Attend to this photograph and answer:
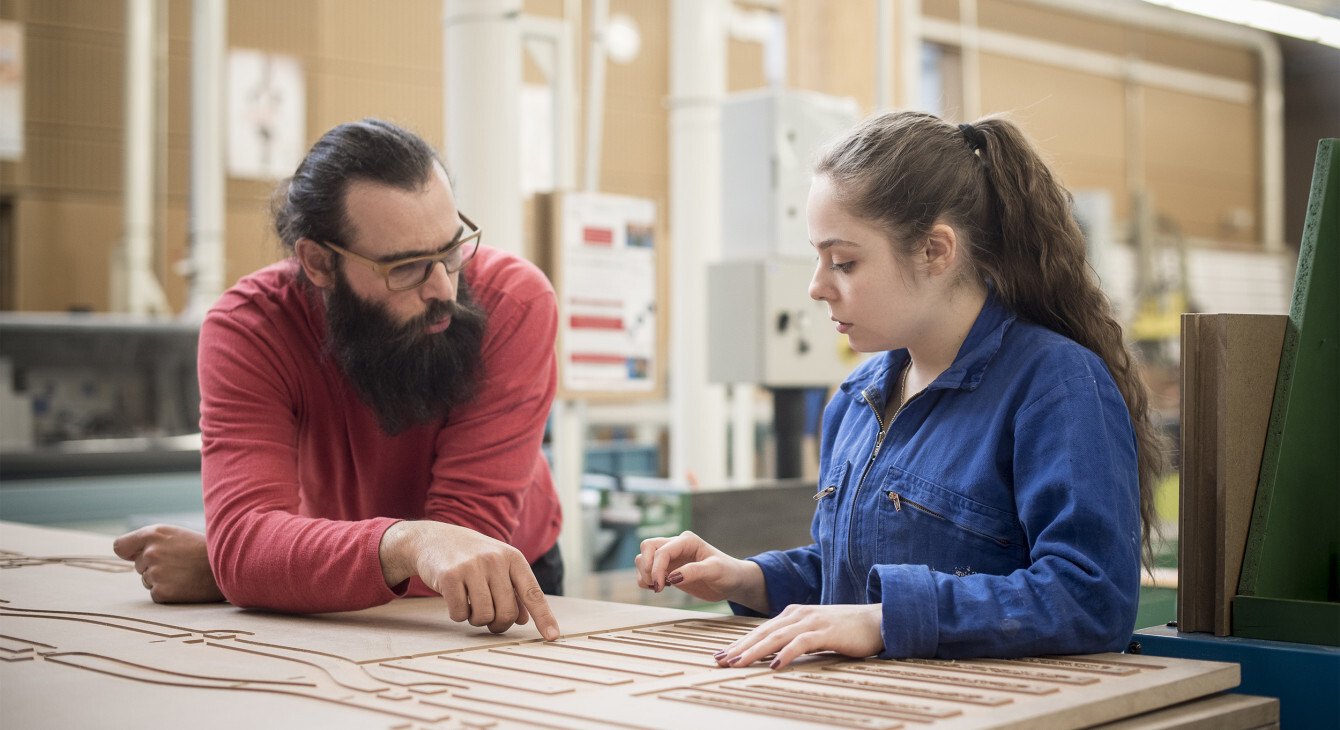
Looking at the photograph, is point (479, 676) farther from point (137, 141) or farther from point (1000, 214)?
point (137, 141)

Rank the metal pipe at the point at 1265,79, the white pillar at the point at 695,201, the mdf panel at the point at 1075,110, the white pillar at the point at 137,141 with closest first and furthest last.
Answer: the white pillar at the point at 695,201
the white pillar at the point at 137,141
the mdf panel at the point at 1075,110
the metal pipe at the point at 1265,79

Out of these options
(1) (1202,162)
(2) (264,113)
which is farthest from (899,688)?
(1) (1202,162)

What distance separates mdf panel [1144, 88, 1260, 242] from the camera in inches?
490

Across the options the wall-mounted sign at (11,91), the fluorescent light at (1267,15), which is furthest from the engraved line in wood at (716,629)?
the wall-mounted sign at (11,91)

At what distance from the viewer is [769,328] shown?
363cm

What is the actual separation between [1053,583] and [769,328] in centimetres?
246

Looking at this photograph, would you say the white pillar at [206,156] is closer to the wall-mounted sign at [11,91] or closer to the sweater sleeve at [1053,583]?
the wall-mounted sign at [11,91]

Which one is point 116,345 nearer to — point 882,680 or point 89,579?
point 89,579

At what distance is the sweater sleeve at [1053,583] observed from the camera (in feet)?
3.94

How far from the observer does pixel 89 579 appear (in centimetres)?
189

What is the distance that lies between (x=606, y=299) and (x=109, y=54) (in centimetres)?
565

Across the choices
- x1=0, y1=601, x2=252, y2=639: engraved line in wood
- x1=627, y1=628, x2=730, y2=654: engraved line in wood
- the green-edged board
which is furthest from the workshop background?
x1=0, y1=601, x2=252, y2=639: engraved line in wood

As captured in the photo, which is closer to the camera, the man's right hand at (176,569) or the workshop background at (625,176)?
the man's right hand at (176,569)

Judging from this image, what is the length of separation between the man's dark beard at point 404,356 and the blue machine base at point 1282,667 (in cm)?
98
